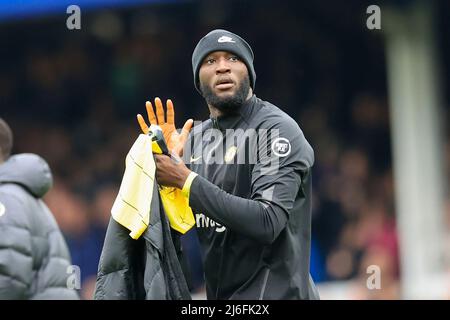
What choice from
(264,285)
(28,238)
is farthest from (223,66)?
(28,238)

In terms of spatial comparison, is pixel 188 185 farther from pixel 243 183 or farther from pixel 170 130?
pixel 170 130

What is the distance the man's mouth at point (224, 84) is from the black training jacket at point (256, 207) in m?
0.14

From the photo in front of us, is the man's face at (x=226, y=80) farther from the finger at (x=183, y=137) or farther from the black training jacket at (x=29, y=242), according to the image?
the black training jacket at (x=29, y=242)

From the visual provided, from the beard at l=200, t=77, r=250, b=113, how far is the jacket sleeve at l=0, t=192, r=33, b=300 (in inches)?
58.8

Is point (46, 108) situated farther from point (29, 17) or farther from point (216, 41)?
point (216, 41)

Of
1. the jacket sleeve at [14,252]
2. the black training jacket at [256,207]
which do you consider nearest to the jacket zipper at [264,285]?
the black training jacket at [256,207]

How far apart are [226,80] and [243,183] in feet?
1.52

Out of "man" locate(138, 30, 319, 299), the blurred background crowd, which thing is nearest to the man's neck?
"man" locate(138, 30, 319, 299)

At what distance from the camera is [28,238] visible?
6.27 meters

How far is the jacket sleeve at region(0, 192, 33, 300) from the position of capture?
6113 mm
